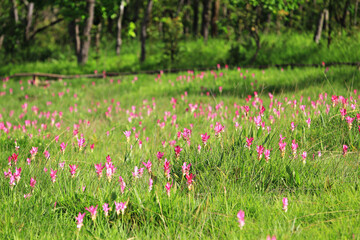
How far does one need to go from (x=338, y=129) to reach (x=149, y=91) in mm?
6969

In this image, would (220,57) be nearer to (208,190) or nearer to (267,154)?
(267,154)

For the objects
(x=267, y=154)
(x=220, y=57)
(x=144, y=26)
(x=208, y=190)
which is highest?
(x=144, y=26)

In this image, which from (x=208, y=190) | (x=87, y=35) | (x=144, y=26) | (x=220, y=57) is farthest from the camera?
(x=87, y=35)

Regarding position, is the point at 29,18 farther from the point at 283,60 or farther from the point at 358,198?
the point at 358,198

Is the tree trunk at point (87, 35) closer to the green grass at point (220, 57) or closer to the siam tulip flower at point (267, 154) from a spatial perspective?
the green grass at point (220, 57)

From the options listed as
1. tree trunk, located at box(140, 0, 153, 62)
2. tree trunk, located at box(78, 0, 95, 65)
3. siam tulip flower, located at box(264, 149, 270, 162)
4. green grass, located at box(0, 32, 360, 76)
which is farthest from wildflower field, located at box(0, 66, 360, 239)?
tree trunk, located at box(78, 0, 95, 65)

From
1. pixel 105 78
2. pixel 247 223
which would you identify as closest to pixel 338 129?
pixel 247 223

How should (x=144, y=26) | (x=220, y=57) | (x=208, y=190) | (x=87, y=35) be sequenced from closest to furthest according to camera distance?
(x=208, y=190) < (x=220, y=57) < (x=144, y=26) < (x=87, y=35)

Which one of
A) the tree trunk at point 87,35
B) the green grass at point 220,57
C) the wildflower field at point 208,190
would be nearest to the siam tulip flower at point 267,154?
the wildflower field at point 208,190

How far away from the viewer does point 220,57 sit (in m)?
15.0

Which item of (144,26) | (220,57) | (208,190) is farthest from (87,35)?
(208,190)

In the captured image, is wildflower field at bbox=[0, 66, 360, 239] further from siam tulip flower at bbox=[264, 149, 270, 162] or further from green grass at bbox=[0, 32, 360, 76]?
green grass at bbox=[0, 32, 360, 76]

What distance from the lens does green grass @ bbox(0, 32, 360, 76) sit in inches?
500

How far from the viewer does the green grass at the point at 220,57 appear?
12.7 m
